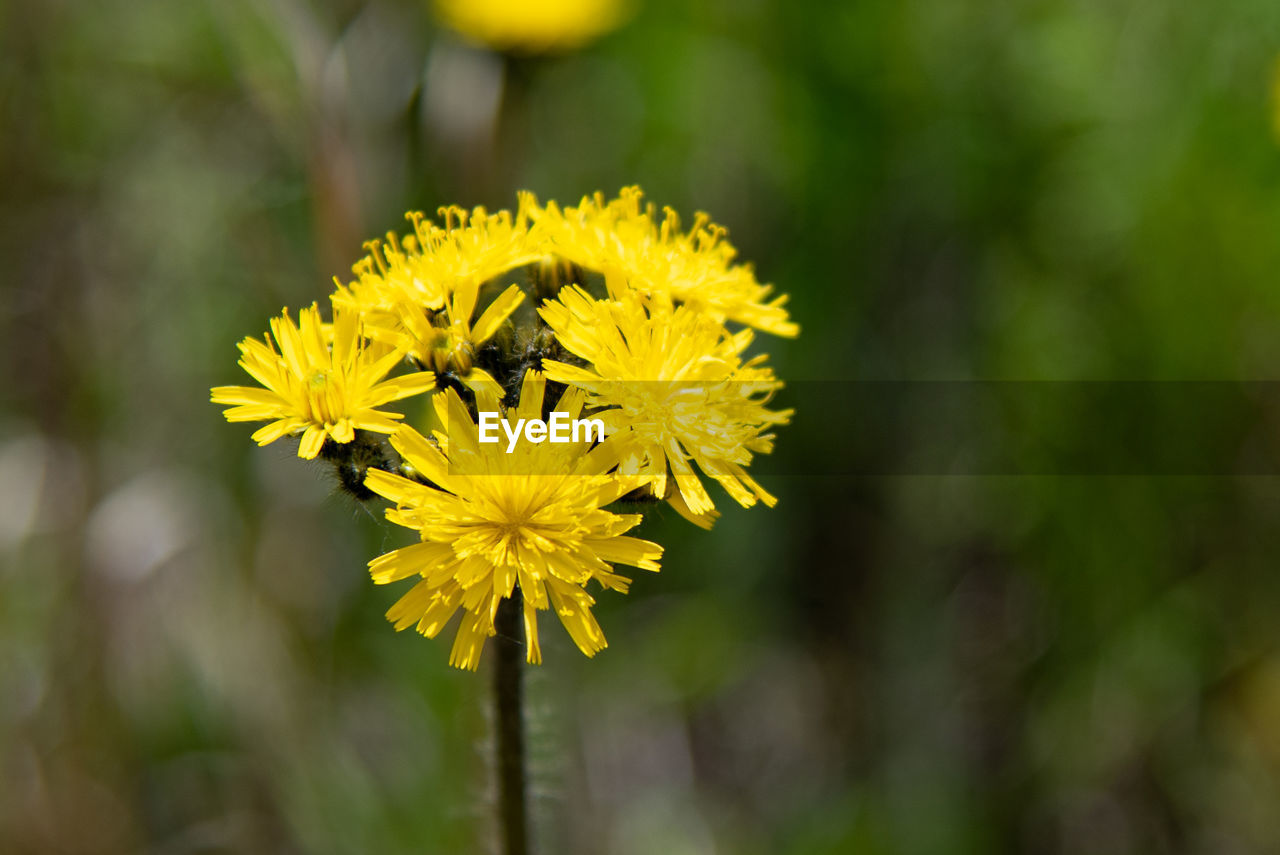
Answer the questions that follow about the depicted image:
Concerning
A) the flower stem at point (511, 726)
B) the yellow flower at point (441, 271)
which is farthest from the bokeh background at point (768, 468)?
the yellow flower at point (441, 271)

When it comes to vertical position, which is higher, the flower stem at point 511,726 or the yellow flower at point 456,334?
the yellow flower at point 456,334

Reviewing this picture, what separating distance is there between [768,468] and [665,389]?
7.98ft

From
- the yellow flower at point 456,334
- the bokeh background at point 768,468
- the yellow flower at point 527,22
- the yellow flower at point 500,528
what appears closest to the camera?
the yellow flower at point 500,528

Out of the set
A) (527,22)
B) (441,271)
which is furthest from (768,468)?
(441,271)

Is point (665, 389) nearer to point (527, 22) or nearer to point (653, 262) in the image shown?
point (653, 262)

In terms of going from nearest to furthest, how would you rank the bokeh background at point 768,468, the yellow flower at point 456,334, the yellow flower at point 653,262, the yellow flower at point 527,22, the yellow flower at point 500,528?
1. the yellow flower at point 500,528
2. the yellow flower at point 456,334
3. the yellow flower at point 653,262
4. the bokeh background at point 768,468
5. the yellow flower at point 527,22

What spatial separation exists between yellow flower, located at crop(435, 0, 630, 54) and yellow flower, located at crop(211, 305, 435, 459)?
3.05 m

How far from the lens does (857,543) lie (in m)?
4.23

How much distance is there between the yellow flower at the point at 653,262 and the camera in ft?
6.68

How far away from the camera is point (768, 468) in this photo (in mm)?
4223

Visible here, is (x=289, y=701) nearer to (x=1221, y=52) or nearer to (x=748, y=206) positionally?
(x=748, y=206)

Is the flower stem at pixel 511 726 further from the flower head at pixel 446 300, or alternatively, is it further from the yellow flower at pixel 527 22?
the yellow flower at pixel 527 22

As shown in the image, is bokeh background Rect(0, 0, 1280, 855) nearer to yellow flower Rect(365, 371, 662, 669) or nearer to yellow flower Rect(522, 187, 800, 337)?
yellow flower Rect(522, 187, 800, 337)

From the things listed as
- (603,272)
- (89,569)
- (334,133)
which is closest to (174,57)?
(334,133)
